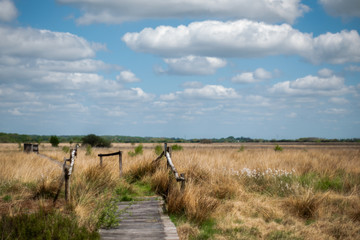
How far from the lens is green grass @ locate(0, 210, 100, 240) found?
17.0 feet

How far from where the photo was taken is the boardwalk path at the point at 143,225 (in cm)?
599

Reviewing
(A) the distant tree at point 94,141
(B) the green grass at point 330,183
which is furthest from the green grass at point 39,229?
(A) the distant tree at point 94,141

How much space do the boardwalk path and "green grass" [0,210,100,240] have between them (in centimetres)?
62

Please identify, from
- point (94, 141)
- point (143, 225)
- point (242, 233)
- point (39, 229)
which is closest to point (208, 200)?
point (242, 233)

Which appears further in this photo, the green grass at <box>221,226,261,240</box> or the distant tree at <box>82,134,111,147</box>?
the distant tree at <box>82,134,111,147</box>

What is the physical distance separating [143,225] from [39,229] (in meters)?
2.07

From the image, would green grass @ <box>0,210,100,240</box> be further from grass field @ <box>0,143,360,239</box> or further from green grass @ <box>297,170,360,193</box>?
green grass @ <box>297,170,360,193</box>

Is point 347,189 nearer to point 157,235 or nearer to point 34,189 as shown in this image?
point 157,235

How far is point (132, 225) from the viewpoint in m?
6.68

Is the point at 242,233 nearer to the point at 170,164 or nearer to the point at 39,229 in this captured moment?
the point at 170,164

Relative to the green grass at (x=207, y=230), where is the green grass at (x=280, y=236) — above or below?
below

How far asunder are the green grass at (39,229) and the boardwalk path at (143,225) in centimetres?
62

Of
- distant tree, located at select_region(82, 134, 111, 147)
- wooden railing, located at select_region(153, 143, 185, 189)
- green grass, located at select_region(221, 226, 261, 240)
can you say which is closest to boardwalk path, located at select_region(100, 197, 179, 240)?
wooden railing, located at select_region(153, 143, 185, 189)

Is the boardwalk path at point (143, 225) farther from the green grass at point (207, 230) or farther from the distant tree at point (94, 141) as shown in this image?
the distant tree at point (94, 141)
